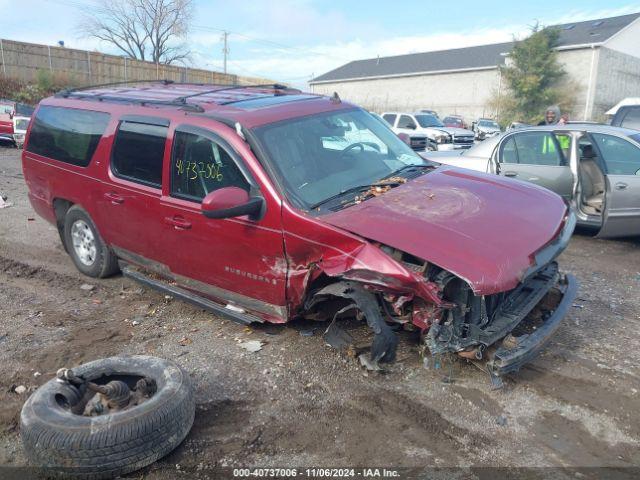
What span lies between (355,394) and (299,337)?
90 centimetres

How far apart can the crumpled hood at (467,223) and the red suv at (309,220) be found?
0.01 meters

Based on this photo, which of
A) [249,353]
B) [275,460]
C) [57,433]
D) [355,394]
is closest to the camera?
[57,433]

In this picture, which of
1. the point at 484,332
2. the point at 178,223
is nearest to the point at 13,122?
the point at 178,223

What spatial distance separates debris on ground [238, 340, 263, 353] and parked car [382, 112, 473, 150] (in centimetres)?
1624

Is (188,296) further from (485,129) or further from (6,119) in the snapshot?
(485,129)

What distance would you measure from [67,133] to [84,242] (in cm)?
117

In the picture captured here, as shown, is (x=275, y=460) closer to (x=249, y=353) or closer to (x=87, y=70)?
(x=249, y=353)

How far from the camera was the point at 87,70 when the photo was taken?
104 ft

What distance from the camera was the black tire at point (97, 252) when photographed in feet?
18.3

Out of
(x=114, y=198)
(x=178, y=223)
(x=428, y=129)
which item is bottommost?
(x=178, y=223)

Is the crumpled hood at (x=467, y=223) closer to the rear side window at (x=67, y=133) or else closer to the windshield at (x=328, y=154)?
the windshield at (x=328, y=154)

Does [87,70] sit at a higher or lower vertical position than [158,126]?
higher

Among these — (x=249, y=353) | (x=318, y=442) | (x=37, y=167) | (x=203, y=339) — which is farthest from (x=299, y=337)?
(x=37, y=167)

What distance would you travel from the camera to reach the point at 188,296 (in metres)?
4.60
